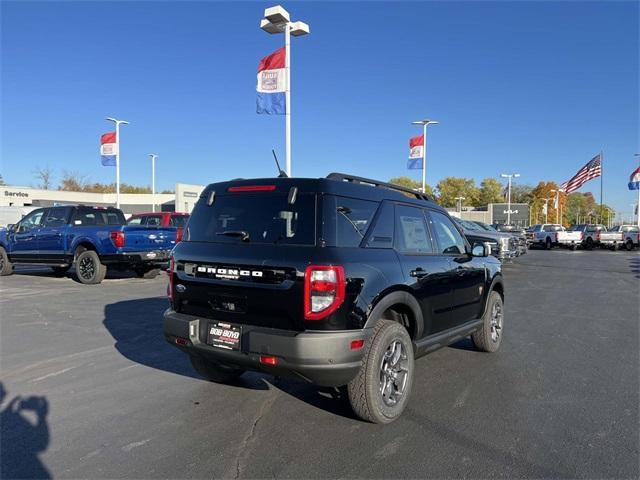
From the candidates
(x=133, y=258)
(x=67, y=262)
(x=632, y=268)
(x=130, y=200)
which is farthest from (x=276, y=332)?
(x=130, y=200)

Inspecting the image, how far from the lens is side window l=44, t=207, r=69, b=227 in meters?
12.5

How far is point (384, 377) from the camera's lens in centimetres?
389

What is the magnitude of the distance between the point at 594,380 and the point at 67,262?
1198 centimetres

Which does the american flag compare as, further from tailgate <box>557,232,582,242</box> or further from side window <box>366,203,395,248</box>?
side window <box>366,203,395,248</box>

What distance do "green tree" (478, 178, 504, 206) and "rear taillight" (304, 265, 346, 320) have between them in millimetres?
111877

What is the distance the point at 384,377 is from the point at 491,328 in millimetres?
2566

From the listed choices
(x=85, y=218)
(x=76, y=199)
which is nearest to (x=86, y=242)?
(x=85, y=218)

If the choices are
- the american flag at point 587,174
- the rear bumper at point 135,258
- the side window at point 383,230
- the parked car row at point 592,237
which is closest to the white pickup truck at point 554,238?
the parked car row at point 592,237

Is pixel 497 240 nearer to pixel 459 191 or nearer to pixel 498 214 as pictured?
pixel 498 214

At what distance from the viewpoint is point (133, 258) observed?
38.2ft

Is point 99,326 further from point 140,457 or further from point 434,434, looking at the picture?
point 434,434

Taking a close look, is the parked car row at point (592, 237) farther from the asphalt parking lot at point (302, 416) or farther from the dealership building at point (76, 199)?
the dealership building at point (76, 199)

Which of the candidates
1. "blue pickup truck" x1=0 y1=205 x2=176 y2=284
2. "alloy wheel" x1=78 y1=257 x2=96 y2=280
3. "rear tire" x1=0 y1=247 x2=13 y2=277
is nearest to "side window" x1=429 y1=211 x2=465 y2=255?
"blue pickup truck" x1=0 y1=205 x2=176 y2=284

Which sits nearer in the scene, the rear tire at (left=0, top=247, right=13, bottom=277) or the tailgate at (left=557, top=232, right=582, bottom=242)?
the rear tire at (left=0, top=247, right=13, bottom=277)
